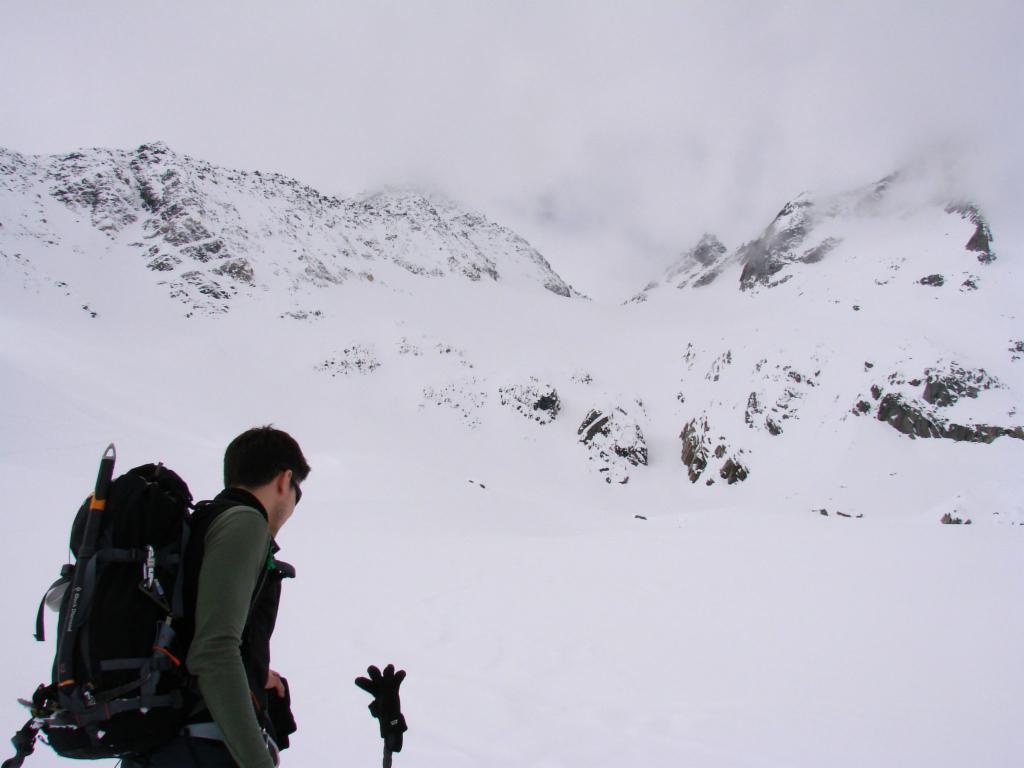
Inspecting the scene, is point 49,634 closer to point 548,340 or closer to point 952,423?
point 952,423

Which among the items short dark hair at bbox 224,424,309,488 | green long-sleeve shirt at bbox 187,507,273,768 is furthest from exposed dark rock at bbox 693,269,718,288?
green long-sleeve shirt at bbox 187,507,273,768

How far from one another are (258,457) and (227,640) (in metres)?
0.76

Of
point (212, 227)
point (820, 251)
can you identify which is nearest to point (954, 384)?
point (820, 251)

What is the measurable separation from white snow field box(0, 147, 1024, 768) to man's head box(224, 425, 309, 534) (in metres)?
2.84

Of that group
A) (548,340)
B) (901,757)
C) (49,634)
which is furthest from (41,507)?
(548,340)

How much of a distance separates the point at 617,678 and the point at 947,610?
3803 mm

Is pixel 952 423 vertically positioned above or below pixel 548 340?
below

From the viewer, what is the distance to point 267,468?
2250mm

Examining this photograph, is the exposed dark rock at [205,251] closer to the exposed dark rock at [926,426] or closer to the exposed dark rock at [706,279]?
the exposed dark rock at [926,426]

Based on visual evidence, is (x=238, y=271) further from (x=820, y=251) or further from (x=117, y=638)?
(x=820, y=251)

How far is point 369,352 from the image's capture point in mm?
43156

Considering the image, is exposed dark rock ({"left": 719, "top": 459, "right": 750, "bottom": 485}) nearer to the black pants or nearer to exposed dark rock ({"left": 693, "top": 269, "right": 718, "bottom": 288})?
the black pants

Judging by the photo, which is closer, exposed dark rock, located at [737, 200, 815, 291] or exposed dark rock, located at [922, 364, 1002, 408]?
exposed dark rock, located at [922, 364, 1002, 408]

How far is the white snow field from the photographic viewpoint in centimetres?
450
